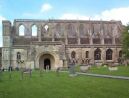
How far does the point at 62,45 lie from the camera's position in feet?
230

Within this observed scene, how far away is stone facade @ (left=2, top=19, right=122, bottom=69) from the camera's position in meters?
69.9

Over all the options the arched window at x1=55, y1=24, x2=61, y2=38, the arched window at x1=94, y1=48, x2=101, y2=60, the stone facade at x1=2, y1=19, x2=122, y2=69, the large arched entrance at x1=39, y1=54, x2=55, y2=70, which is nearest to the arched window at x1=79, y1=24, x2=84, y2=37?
the stone facade at x1=2, y1=19, x2=122, y2=69

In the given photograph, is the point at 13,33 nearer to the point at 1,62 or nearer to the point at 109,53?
the point at 1,62

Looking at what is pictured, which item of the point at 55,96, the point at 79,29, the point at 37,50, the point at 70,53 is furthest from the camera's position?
the point at 79,29

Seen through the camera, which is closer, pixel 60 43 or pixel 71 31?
pixel 60 43

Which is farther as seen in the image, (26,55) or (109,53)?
(109,53)

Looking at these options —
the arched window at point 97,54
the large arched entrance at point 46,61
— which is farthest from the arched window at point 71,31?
the large arched entrance at point 46,61

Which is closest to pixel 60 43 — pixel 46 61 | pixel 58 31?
pixel 46 61

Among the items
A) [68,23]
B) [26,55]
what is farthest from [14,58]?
[68,23]

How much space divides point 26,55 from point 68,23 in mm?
13812

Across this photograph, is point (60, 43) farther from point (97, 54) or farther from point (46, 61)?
point (97, 54)

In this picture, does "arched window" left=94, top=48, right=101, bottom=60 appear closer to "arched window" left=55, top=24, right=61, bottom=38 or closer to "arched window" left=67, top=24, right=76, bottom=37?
"arched window" left=67, top=24, right=76, bottom=37

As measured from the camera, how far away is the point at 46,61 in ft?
238

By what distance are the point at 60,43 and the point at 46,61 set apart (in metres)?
5.15
